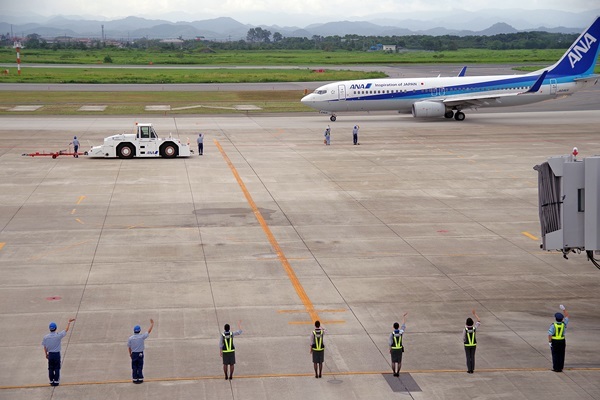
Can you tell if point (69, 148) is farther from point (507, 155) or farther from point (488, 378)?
point (488, 378)

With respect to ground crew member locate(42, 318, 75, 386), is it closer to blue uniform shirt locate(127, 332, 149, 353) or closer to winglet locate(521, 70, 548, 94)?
blue uniform shirt locate(127, 332, 149, 353)

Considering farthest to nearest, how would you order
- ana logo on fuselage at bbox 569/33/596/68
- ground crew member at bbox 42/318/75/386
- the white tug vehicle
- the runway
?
ana logo on fuselage at bbox 569/33/596/68, the white tug vehicle, the runway, ground crew member at bbox 42/318/75/386

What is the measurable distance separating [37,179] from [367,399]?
30.6 metres

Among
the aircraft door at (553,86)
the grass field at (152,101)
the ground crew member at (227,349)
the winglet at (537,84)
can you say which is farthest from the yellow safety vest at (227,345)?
the grass field at (152,101)

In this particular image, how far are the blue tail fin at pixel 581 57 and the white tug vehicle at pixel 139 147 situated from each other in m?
33.4

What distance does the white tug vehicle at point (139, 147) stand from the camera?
5056 centimetres

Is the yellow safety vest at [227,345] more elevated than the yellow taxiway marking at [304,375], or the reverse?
the yellow safety vest at [227,345]

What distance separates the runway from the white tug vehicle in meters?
1.09

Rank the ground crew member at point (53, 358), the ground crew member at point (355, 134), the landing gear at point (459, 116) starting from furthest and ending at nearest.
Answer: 1. the landing gear at point (459, 116)
2. the ground crew member at point (355, 134)
3. the ground crew member at point (53, 358)

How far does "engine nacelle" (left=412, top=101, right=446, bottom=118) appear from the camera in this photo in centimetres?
6862

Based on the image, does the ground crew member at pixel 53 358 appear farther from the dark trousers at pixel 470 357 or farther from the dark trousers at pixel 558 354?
the dark trousers at pixel 558 354

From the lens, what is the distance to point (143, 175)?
44812mm

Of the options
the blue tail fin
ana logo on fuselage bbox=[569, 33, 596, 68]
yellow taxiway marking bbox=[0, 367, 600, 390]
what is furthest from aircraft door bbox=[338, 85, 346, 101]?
yellow taxiway marking bbox=[0, 367, 600, 390]

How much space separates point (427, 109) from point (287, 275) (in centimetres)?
4517
